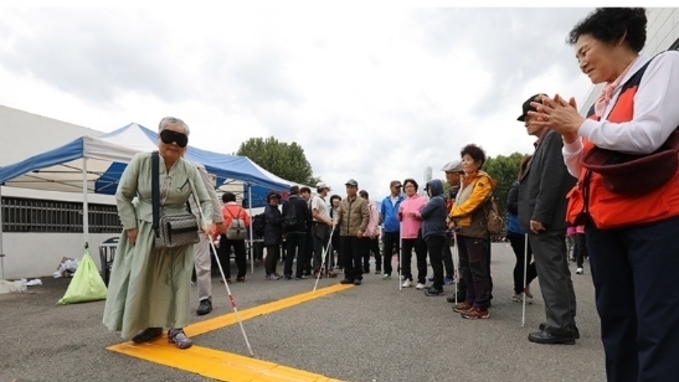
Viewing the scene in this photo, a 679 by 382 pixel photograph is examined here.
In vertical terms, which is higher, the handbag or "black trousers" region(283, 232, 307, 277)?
the handbag

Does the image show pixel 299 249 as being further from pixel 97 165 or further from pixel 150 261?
pixel 150 261

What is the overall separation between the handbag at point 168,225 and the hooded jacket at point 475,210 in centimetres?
285

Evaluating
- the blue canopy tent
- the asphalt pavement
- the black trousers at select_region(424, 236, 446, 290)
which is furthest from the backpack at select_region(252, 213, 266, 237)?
the black trousers at select_region(424, 236, 446, 290)

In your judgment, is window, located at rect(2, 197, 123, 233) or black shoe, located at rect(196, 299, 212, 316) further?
window, located at rect(2, 197, 123, 233)

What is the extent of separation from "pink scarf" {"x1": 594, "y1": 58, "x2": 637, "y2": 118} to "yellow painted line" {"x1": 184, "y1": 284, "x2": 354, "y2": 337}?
3625 mm

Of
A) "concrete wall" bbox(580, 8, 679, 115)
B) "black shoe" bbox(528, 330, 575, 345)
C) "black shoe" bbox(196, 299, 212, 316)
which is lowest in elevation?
"black shoe" bbox(196, 299, 212, 316)

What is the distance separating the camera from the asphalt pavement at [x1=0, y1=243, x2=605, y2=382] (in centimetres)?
282

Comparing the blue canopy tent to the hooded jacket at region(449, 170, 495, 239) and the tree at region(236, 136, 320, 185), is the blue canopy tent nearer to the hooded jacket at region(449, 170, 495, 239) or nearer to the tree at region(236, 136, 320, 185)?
the hooded jacket at region(449, 170, 495, 239)

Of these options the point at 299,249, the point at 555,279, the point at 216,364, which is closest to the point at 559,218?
the point at 555,279

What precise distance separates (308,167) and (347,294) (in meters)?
34.1

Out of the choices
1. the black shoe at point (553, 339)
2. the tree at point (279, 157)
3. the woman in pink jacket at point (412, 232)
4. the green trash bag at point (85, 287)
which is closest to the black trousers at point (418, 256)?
the woman in pink jacket at point (412, 232)

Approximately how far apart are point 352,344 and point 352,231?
372cm

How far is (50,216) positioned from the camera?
36.1 feet

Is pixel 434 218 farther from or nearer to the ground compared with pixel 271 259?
farther from the ground
